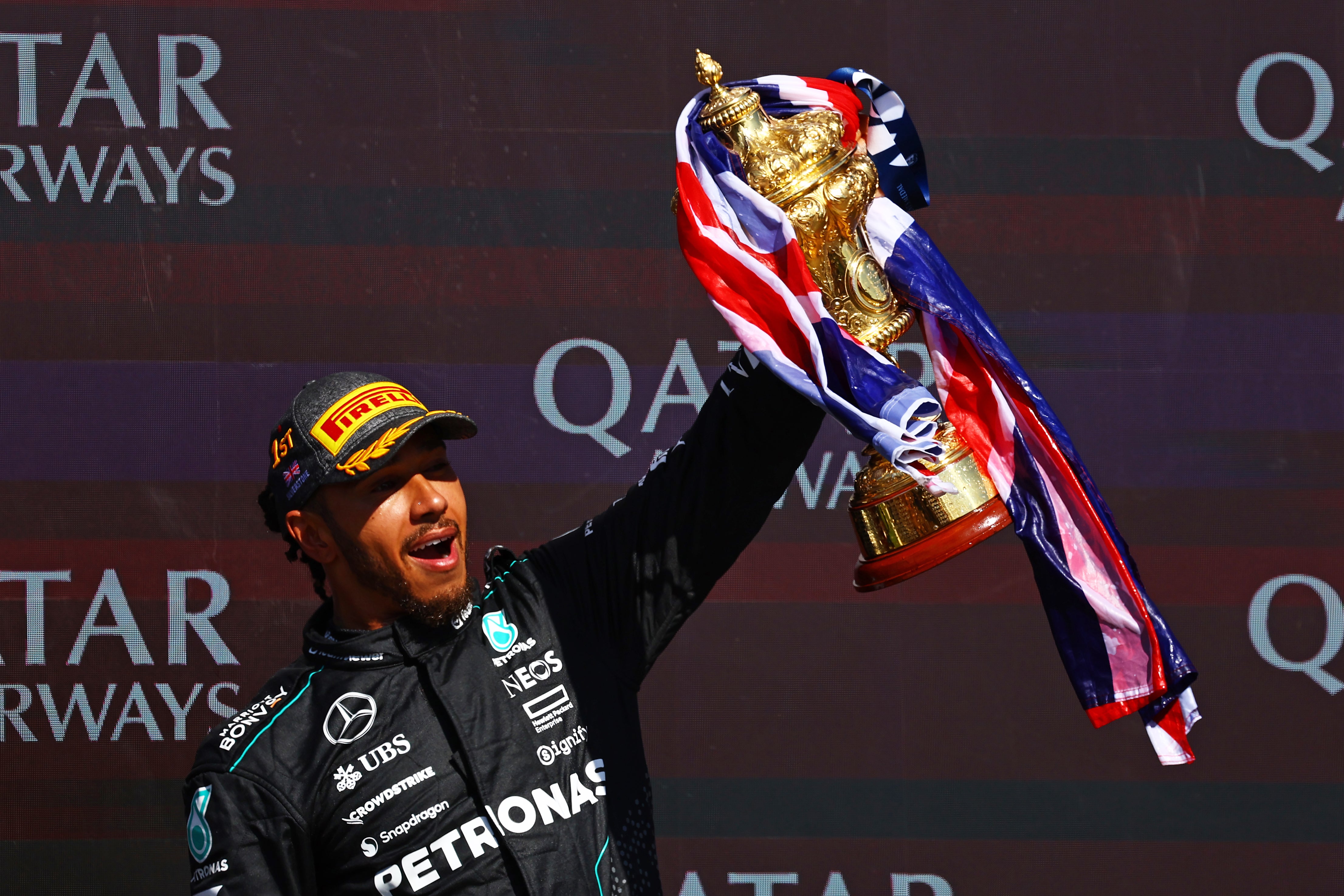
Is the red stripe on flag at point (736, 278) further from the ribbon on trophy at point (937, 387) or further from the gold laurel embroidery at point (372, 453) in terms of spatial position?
the gold laurel embroidery at point (372, 453)

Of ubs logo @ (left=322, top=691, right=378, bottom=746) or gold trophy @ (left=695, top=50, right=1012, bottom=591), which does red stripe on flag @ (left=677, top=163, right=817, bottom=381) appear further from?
ubs logo @ (left=322, top=691, right=378, bottom=746)

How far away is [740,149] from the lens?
139cm

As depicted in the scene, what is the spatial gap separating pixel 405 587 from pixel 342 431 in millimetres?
208

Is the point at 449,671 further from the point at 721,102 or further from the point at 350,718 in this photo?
the point at 721,102

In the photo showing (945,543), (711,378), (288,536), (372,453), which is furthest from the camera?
(711,378)

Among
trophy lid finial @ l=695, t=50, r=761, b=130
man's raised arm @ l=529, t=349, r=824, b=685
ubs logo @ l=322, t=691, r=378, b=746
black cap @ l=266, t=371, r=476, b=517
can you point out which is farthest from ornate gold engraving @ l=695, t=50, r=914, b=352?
ubs logo @ l=322, t=691, r=378, b=746

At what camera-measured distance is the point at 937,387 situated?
4.85 feet

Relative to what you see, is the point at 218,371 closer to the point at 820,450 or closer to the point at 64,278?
the point at 64,278

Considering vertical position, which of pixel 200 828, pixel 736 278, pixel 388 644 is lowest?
pixel 200 828

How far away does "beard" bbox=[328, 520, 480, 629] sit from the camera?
1.48 meters

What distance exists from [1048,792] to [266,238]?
182 centimetres

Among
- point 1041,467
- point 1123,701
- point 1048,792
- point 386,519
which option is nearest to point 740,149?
point 1041,467

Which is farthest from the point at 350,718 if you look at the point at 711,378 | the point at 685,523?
the point at 711,378

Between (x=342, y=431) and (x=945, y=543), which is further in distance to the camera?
(x=342, y=431)
